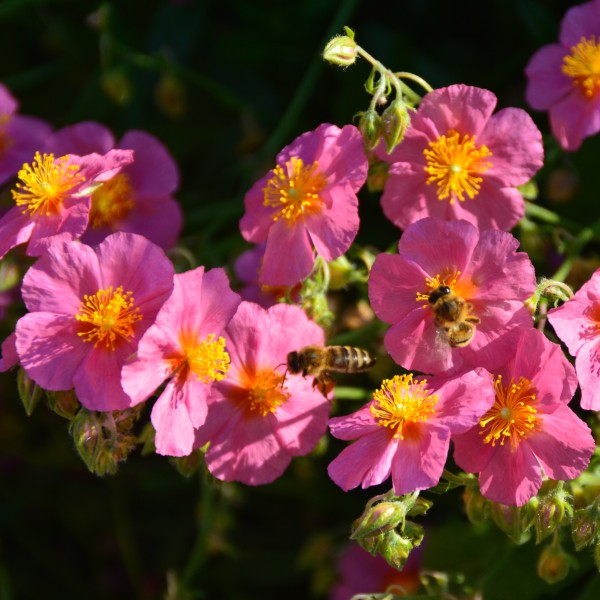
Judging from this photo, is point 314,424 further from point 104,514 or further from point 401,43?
point 104,514

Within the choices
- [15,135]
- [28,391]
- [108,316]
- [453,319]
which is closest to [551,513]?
[453,319]

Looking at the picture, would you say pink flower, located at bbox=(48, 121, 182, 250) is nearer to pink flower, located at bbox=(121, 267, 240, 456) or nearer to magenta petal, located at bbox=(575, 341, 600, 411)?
pink flower, located at bbox=(121, 267, 240, 456)

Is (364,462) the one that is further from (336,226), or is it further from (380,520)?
(336,226)

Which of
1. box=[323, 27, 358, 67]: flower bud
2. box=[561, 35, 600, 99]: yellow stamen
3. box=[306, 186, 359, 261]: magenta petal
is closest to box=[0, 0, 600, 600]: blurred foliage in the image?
box=[561, 35, 600, 99]: yellow stamen

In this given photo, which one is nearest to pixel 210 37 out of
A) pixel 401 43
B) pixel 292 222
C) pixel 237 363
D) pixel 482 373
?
pixel 401 43

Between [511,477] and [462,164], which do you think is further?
[462,164]

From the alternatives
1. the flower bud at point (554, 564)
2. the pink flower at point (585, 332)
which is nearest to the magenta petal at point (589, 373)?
the pink flower at point (585, 332)

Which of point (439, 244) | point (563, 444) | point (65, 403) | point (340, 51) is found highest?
point (340, 51)
